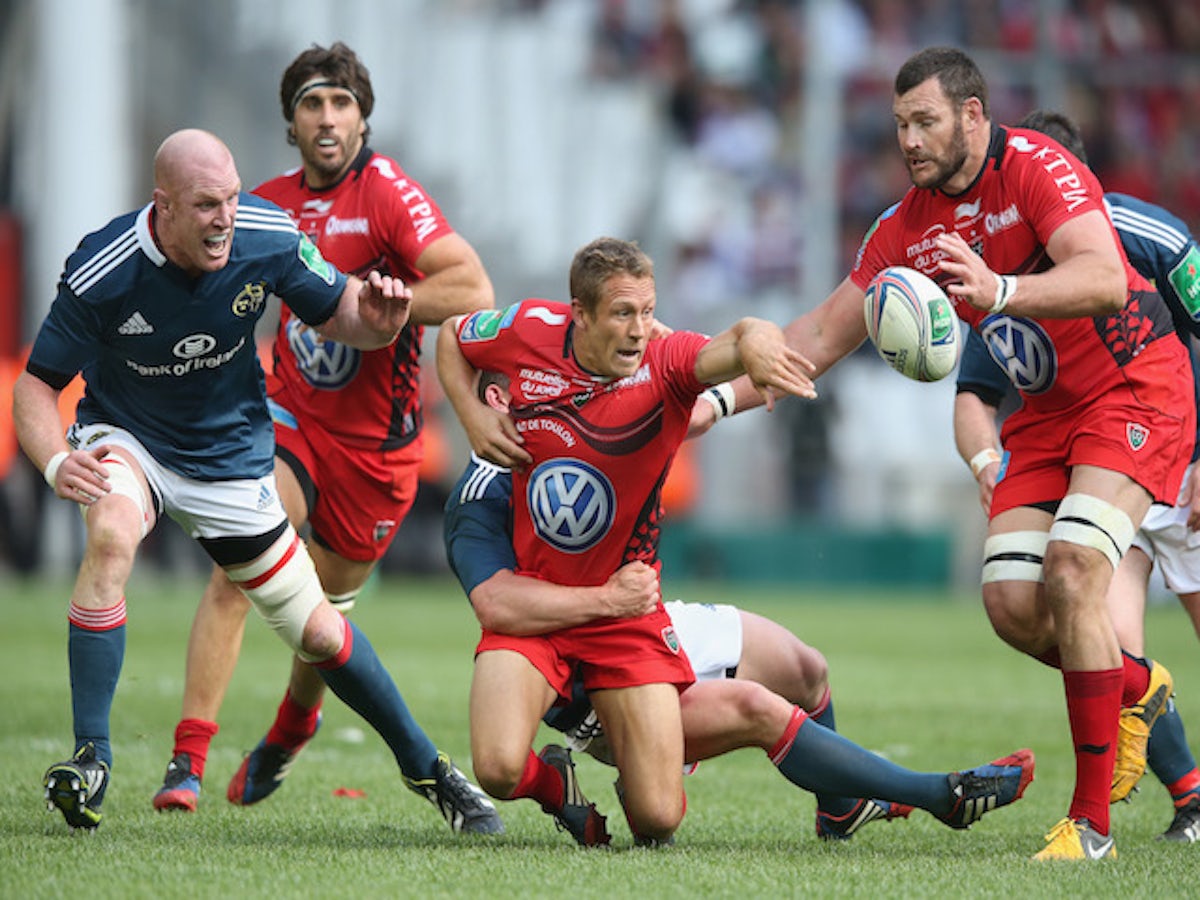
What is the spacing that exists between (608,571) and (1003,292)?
1.53m

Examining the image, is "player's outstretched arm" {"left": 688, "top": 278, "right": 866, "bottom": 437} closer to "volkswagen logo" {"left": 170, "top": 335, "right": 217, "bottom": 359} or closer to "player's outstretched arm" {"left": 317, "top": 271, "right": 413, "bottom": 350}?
"player's outstretched arm" {"left": 317, "top": 271, "right": 413, "bottom": 350}

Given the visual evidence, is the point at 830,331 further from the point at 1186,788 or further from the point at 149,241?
the point at 149,241

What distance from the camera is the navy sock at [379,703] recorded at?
612cm

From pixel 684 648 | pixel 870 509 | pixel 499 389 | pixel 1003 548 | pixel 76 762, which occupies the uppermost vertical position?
pixel 499 389

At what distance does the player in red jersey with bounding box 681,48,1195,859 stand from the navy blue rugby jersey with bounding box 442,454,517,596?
28.7 inches

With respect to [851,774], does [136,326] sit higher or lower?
higher

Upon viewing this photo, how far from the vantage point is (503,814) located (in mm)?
6566

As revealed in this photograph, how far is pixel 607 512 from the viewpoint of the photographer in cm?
579

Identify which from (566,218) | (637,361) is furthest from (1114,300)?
(566,218)

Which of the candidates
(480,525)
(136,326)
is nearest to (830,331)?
(480,525)

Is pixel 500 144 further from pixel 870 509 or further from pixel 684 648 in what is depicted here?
pixel 684 648

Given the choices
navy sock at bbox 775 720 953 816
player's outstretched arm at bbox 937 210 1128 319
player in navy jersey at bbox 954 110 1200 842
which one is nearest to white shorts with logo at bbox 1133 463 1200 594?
player in navy jersey at bbox 954 110 1200 842

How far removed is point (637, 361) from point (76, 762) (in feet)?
6.85

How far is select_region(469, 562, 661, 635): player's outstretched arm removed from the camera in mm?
5676
